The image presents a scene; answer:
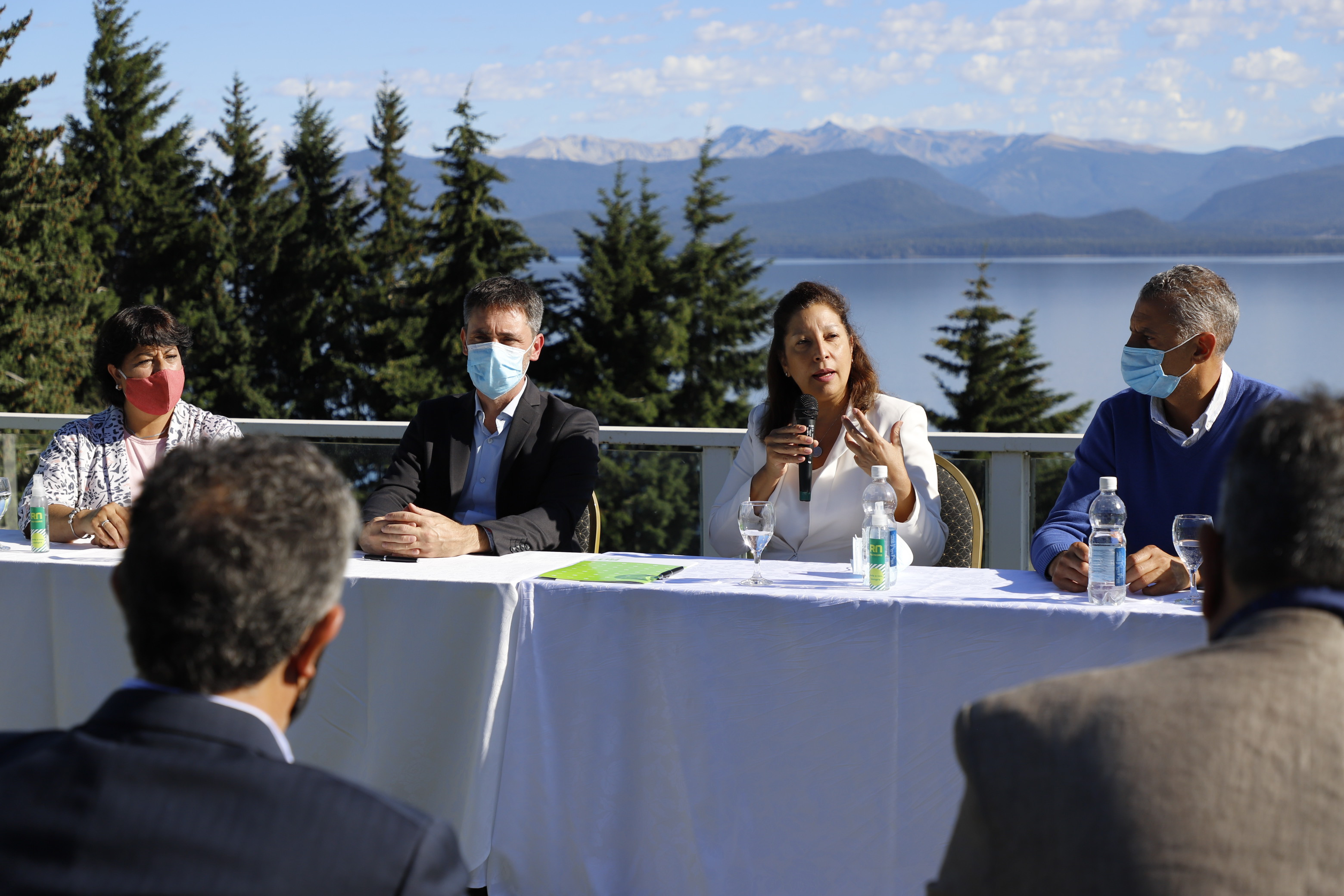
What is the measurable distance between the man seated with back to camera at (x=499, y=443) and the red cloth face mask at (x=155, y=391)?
2.23 ft

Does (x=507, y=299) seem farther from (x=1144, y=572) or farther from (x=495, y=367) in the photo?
(x=1144, y=572)

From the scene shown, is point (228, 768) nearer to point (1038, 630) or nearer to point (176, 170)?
point (1038, 630)

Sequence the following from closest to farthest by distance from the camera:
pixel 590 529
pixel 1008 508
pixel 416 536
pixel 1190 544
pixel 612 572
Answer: pixel 1190 544, pixel 612 572, pixel 416 536, pixel 590 529, pixel 1008 508

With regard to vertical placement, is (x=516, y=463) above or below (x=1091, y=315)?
below

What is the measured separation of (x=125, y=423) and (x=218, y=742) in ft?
9.51

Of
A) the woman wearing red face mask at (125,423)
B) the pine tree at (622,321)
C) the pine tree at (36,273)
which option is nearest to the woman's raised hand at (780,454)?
the woman wearing red face mask at (125,423)

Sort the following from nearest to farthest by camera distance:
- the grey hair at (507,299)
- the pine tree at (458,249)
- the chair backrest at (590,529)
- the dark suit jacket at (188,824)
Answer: the dark suit jacket at (188,824) < the grey hair at (507,299) < the chair backrest at (590,529) < the pine tree at (458,249)

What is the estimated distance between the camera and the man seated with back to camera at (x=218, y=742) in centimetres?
94

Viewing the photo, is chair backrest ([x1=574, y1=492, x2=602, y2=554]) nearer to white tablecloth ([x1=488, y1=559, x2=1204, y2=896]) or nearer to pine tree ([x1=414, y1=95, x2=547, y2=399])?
white tablecloth ([x1=488, y1=559, x2=1204, y2=896])

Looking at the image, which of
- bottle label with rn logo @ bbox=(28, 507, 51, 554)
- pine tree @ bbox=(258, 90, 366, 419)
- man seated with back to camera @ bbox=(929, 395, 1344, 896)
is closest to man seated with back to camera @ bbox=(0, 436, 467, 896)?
man seated with back to camera @ bbox=(929, 395, 1344, 896)

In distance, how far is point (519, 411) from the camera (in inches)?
140

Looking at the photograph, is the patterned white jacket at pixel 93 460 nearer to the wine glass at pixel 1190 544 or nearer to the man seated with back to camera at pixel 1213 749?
the wine glass at pixel 1190 544

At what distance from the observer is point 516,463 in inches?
140

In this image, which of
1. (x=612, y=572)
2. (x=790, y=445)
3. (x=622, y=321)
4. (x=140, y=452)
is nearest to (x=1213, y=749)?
(x=612, y=572)
